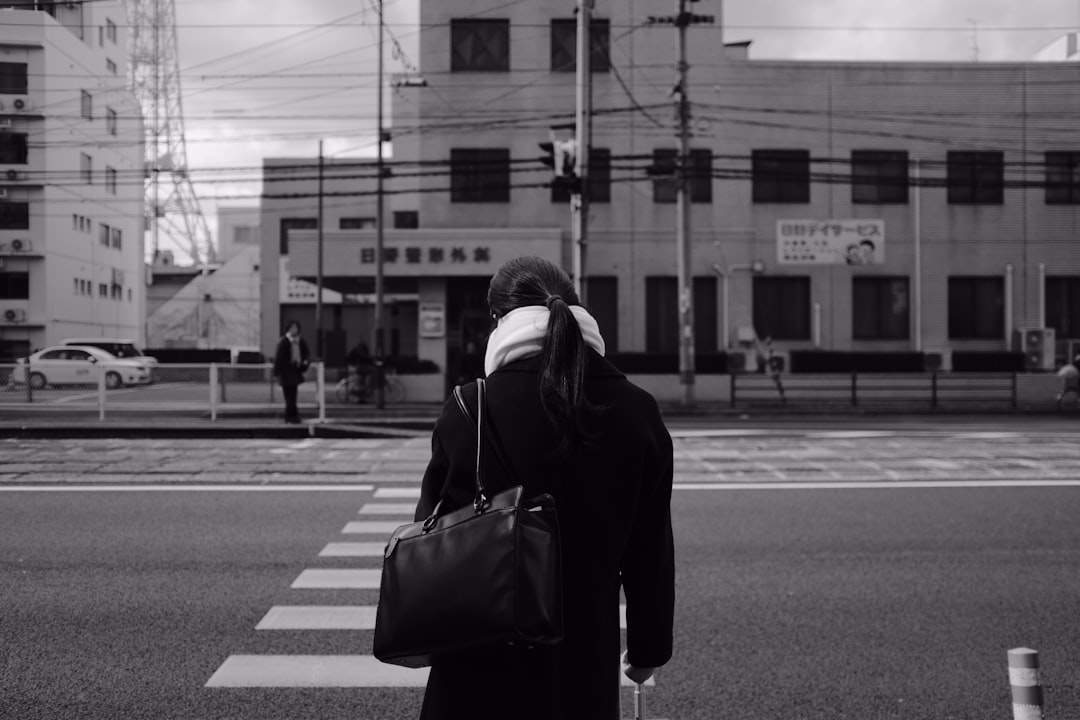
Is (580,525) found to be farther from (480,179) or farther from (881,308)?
(881,308)

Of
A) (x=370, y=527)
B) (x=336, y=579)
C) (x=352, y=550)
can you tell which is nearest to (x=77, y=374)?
(x=370, y=527)

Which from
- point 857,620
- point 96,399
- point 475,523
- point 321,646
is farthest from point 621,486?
point 96,399

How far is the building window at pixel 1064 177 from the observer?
2938 centimetres

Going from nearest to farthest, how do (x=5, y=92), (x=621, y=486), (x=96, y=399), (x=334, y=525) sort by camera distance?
(x=621, y=486)
(x=334, y=525)
(x=96, y=399)
(x=5, y=92)

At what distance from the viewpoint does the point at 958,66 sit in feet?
96.0

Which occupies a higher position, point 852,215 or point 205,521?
point 852,215

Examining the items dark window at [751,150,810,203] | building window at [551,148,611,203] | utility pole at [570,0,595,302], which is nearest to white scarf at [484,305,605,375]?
utility pole at [570,0,595,302]

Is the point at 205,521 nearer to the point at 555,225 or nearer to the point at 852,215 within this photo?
→ the point at 555,225

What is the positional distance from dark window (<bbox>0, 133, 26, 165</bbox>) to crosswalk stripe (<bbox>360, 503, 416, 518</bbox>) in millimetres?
23872

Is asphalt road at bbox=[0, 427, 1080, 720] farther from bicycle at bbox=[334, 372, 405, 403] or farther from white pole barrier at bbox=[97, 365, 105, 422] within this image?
bicycle at bbox=[334, 372, 405, 403]

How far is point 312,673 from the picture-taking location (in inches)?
199

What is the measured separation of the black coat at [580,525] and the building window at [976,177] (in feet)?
97.5

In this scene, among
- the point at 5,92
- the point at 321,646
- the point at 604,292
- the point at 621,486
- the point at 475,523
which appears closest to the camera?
the point at 475,523

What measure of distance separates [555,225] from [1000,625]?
2400 cm
